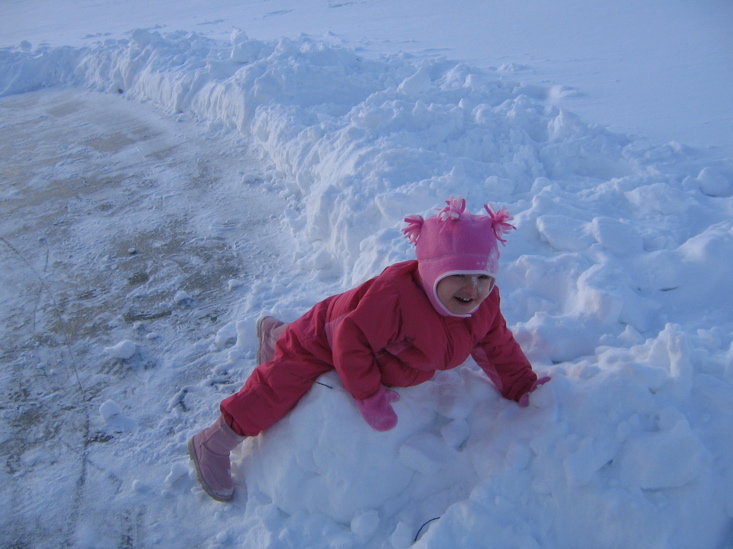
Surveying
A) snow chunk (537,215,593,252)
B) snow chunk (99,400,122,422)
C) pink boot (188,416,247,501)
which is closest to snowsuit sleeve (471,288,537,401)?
snow chunk (537,215,593,252)

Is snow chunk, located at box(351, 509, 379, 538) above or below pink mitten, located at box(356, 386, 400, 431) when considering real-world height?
below

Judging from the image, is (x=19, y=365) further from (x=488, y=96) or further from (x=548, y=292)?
(x=488, y=96)

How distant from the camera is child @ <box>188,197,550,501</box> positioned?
72.2 inches

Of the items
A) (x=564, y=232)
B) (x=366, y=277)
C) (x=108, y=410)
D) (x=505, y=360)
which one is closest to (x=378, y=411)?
(x=505, y=360)

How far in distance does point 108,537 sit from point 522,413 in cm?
157

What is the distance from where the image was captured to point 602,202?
3.27m

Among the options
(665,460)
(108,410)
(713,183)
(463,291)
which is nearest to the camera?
(665,460)

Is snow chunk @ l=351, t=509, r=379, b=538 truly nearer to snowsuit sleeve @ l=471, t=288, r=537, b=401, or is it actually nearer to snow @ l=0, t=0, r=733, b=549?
snow @ l=0, t=0, r=733, b=549

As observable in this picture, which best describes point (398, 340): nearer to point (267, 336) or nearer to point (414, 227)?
point (414, 227)

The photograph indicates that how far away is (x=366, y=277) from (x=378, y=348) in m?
0.98

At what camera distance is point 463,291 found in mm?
1840

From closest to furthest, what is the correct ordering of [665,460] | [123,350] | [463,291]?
[665,460]
[463,291]
[123,350]


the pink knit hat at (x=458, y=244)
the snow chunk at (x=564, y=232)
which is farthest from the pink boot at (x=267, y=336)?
the snow chunk at (x=564, y=232)

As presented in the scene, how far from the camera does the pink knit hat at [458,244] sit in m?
1.79
